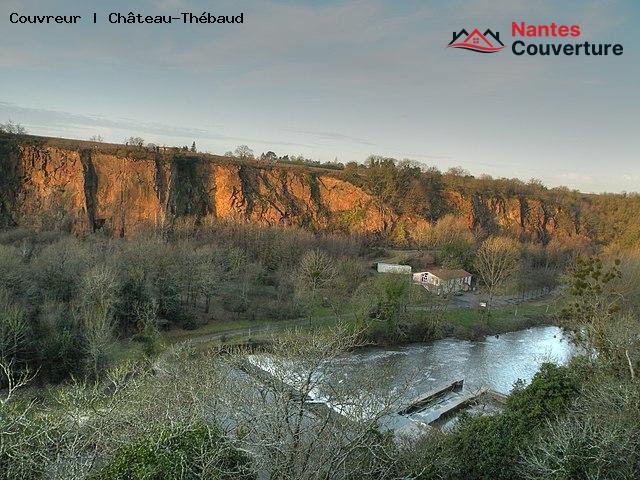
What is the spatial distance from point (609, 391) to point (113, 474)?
11422 mm

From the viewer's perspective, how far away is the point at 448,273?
151 ft

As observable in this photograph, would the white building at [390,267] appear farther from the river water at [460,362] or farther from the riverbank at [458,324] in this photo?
the river water at [460,362]

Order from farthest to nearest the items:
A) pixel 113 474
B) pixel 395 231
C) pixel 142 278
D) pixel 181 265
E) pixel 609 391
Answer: pixel 395 231 < pixel 181 265 < pixel 142 278 < pixel 609 391 < pixel 113 474

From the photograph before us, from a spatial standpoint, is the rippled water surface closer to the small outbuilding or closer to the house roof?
the small outbuilding

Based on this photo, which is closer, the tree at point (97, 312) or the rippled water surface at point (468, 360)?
the tree at point (97, 312)

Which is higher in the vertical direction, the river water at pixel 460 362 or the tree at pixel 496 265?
the tree at pixel 496 265

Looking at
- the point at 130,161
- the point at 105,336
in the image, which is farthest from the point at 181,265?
the point at 130,161

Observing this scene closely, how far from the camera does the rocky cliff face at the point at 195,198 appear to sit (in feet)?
171

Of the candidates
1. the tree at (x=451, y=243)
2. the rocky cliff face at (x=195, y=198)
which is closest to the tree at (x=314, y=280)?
the tree at (x=451, y=243)

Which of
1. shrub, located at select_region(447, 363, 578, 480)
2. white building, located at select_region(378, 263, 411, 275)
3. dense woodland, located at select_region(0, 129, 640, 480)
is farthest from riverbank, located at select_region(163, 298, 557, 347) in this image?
shrub, located at select_region(447, 363, 578, 480)

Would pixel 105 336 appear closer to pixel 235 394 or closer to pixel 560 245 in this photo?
pixel 235 394

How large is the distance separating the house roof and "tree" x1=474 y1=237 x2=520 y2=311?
1.52 m

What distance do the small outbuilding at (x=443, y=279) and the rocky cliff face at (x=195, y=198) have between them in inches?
733

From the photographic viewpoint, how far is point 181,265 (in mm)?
32500
